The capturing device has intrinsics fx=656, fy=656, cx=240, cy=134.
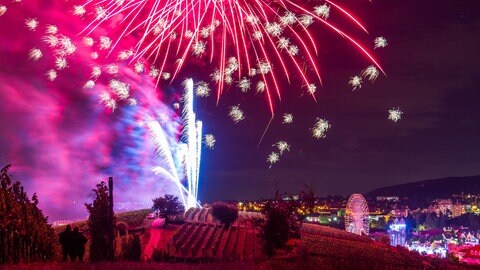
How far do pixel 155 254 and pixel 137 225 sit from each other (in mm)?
15700

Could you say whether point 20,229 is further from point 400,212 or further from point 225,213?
point 400,212

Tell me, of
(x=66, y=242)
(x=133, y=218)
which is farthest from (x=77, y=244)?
(x=133, y=218)

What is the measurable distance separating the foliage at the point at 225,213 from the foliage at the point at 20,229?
15423 mm

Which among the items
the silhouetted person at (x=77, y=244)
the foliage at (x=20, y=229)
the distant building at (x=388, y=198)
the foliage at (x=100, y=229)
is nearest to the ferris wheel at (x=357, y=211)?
the foliage at (x=100, y=229)

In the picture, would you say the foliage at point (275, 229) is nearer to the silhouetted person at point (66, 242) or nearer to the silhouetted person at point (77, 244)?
the silhouetted person at point (77, 244)

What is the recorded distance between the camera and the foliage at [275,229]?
20516 millimetres

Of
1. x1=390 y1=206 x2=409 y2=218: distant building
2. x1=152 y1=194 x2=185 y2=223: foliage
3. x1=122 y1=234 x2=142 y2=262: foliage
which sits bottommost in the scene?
x1=390 y1=206 x2=409 y2=218: distant building

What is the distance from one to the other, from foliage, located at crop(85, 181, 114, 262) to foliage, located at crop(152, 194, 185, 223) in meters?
14.1

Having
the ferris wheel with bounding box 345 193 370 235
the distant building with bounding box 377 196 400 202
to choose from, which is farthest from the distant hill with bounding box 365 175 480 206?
the ferris wheel with bounding box 345 193 370 235

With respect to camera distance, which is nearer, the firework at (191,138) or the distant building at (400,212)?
the firework at (191,138)

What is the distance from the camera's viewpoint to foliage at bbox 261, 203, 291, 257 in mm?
20516

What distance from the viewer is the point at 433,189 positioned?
153 m

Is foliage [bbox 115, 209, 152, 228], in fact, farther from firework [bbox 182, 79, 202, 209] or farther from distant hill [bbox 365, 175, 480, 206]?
distant hill [bbox 365, 175, 480, 206]

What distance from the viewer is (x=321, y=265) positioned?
39.5 feet
